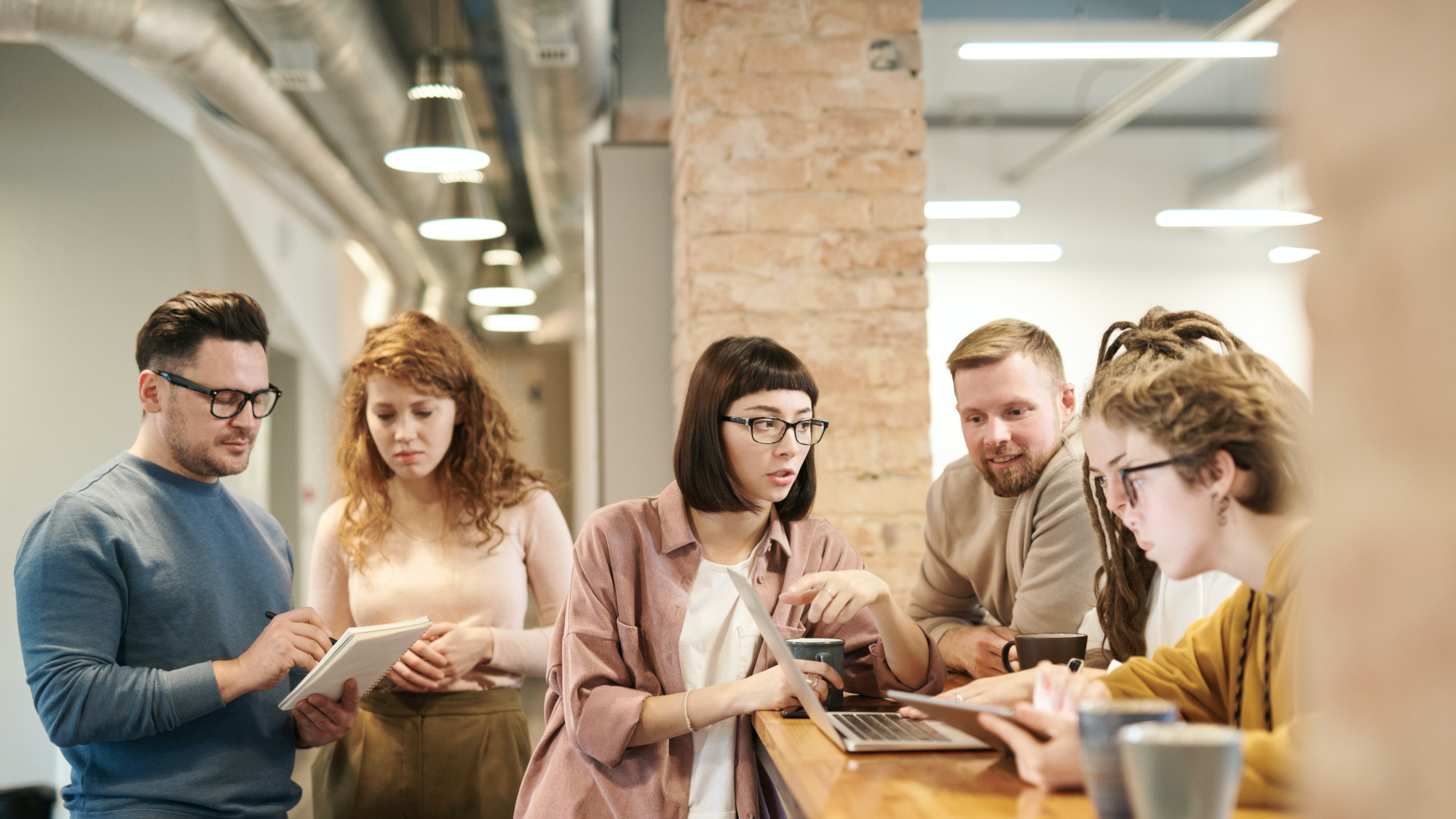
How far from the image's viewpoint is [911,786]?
4.00ft

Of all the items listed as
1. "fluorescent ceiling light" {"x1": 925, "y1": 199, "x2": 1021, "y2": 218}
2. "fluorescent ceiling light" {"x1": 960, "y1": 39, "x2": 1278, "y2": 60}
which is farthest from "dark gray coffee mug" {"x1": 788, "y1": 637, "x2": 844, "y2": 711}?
"fluorescent ceiling light" {"x1": 925, "y1": 199, "x2": 1021, "y2": 218}

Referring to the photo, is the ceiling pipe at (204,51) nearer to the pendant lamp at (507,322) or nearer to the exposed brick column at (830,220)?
the exposed brick column at (830,220)

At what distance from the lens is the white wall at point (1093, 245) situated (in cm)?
839

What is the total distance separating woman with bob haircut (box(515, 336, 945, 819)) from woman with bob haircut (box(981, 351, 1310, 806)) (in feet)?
1.87

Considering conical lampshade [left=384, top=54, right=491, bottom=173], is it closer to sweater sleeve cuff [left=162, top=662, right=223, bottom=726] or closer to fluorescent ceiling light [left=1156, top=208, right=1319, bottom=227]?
sweater sleeve cuff [left=162, top=662, right=223, bottom=726]

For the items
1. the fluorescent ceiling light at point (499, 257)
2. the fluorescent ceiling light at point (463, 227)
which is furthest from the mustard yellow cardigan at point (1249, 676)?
the fluorescent ceiling light at point (499, 257)

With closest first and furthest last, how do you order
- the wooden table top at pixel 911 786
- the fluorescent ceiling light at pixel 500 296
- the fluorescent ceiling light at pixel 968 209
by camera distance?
the wooden table top at pixel 911 786
the fluorescent ceiling light at pixel 968 209
the fluorescent ceiling light at pixel 500 296

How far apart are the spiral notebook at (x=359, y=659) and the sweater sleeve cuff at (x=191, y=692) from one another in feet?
0.40

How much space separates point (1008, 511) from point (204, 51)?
3399 millimetres

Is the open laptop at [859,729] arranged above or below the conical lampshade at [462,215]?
below

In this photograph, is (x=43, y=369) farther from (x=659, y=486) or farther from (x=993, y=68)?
(x=993, y=68)

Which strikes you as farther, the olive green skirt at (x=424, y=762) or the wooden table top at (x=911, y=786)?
the olive green skirt at (x=424, y=762)

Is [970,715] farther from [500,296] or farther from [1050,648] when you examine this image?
[500,296]

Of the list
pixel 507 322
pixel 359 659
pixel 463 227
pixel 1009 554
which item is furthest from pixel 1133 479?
pixel 507 322
